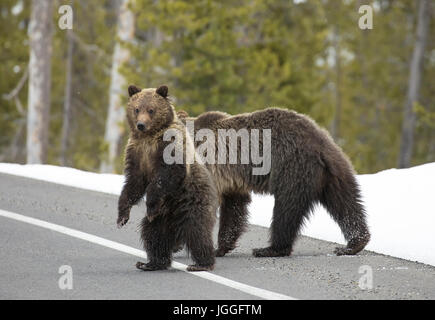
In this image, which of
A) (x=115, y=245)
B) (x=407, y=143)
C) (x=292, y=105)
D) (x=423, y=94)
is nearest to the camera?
(x=115, y=245)

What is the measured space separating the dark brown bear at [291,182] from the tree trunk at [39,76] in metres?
14.6

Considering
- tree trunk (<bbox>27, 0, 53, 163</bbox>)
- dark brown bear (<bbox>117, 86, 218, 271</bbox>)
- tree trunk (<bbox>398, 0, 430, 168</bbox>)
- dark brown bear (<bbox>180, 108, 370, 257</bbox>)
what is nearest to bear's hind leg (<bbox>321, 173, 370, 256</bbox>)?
dark brown bear (<bbox>180, 108, 370, 257</bbox>)

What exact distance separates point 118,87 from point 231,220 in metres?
14.1

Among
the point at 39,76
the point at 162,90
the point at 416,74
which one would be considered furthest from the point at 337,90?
the point at 162,90

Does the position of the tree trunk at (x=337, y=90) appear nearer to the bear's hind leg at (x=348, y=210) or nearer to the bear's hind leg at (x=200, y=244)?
the bear's hind leg at (x=348, y=210)

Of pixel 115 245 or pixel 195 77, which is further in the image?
pixel 195 77

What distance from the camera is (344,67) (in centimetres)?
4000

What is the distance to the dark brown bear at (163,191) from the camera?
6359 millimetres

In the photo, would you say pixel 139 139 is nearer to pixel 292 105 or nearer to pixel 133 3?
pixel 133 3

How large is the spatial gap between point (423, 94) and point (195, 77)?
12.4 meters

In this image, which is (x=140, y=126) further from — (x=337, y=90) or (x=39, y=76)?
(x=337, y=90)

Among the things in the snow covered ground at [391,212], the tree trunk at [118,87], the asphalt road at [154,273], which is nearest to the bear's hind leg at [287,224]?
the asphalt road at [154,273]

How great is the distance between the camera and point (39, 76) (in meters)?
21.7
